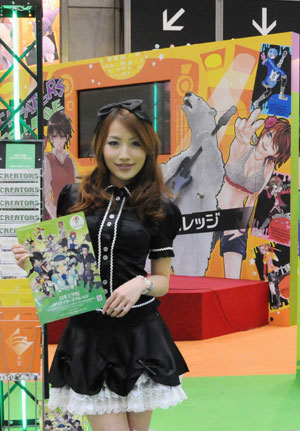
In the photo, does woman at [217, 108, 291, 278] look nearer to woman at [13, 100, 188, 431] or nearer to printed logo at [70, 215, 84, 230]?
woman at [13, 100, 188, 431]

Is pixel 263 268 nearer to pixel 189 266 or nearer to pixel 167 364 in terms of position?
pixel 189 266

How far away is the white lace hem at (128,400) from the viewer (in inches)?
72.6

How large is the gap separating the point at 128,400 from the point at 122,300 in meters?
0.31

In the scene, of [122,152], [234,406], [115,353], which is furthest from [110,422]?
[234,406]

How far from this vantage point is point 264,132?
6242 millimetres

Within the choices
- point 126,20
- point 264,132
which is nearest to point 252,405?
point 264,132

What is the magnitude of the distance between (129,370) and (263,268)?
458cm

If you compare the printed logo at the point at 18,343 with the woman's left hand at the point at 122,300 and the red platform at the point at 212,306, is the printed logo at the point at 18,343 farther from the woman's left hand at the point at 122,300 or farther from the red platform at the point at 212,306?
the red platform at the point at 212,306

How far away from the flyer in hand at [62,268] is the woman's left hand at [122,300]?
3 cm

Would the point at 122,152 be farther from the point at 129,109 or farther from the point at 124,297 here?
the point at 124,297

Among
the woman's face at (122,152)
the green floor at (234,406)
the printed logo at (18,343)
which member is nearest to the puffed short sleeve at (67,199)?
the woman's face at (122,152)

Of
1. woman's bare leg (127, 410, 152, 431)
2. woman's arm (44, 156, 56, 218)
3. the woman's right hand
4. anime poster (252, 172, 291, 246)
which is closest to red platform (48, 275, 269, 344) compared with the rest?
anime poster (252, 172, 291, 246)

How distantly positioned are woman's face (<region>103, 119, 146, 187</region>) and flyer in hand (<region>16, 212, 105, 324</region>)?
19 centimetres

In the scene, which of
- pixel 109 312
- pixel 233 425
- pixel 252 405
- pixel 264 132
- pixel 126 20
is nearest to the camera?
pixel 109 312
